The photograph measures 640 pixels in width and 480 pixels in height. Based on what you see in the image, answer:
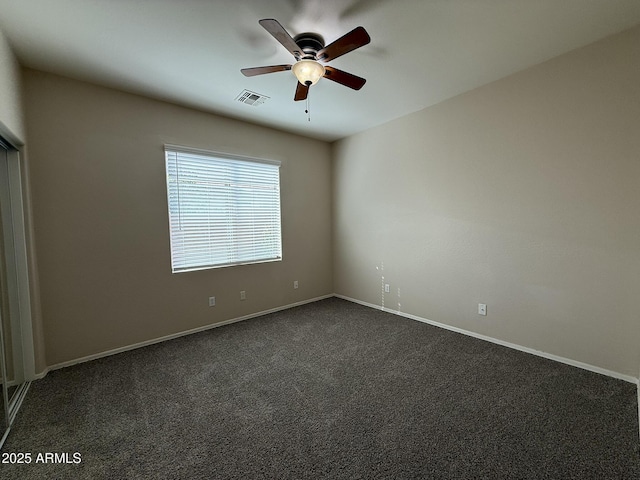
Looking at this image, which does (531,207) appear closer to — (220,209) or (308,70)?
(308,70)

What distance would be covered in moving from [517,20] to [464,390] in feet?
8.94

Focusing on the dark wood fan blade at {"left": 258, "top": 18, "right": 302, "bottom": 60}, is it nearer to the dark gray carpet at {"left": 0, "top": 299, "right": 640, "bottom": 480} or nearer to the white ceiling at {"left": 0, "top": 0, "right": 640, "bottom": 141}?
the white ceiling at {"left": 0, "top": 0, "right": 640, "bottom": 141}

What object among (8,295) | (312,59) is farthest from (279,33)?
(8,295)

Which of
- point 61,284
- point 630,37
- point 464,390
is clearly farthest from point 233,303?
point 630,37

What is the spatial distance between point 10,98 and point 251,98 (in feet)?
6.26

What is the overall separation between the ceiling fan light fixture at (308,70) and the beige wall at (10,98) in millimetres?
2042

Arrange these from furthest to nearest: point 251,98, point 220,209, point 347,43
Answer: point 220,209
point 251,98
point 347,43

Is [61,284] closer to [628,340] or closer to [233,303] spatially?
[233,303]

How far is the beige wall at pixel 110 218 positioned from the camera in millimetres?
2488

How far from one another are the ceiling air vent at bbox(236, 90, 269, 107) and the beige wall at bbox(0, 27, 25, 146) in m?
1.73

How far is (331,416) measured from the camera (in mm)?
1845

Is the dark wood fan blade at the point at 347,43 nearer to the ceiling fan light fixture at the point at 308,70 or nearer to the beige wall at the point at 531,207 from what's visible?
the ceiling fan light fixture at the point at 308,70

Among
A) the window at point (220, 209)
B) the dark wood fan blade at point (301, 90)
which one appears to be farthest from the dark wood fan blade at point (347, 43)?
the window at point (220, 209)

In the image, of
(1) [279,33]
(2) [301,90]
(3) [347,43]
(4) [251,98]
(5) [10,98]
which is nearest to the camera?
(1) [279,33]
